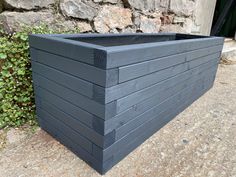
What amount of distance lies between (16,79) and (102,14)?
113 cm

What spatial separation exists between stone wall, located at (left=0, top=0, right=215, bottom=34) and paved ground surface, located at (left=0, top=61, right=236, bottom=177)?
99cm

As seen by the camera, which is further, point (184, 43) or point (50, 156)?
point (184, 43)

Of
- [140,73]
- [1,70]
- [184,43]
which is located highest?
[184,43]

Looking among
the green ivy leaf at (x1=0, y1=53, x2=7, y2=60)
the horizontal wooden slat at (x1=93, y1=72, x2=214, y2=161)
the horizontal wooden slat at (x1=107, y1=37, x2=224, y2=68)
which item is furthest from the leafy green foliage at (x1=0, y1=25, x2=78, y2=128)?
the horizontal wooden slat at (x1=107, y1=37, x2=224, y2=68)

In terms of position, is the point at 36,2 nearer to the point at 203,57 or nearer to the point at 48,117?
the point at 48,117

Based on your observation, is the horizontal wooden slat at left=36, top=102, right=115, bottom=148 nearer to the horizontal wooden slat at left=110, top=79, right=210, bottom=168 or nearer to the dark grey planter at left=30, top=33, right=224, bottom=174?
the dark grey planter at left=30, top=33, right=224, bottom=174

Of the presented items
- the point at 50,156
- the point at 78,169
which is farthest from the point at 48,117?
the point at 78,169

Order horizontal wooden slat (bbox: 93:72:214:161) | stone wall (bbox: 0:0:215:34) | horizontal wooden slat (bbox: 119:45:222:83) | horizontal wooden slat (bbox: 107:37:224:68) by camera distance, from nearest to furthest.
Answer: horizontal wooden slat (bbox: 107:37:224:68) → horizontal wooden slat (bbox: 119:45:222:83) → horizontal wooden slat (bbox: 93:72:214:161) → stone wall (bbox: 0:0:215:34)

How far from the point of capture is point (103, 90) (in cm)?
111

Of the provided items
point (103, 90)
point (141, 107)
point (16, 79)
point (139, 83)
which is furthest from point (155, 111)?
point (16, 79)

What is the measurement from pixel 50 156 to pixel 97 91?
670 millimetres

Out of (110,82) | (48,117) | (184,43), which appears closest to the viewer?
(110,82)

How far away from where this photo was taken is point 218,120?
216 centimetres

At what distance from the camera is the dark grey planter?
1.15m
